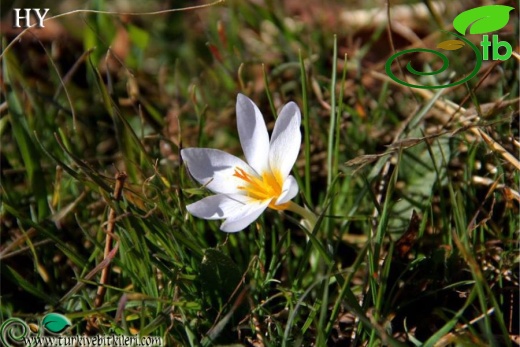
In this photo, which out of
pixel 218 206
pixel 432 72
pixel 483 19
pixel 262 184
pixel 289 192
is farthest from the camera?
pixel 483 19

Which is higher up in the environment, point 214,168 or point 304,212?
point 214,168

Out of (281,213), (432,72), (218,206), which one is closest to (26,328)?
(218,206)

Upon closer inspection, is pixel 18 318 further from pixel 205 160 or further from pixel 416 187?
pixel 416 187

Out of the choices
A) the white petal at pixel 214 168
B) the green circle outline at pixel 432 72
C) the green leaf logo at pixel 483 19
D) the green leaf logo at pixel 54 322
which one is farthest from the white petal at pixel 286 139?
the green leaf logo at pixel 483 19

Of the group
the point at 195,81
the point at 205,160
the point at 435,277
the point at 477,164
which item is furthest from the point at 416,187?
the point at 195,81

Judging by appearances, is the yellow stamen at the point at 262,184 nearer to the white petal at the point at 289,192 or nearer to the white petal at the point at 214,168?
the white petal at the point at 214,168

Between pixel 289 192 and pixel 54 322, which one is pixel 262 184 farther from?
pixel 54 322

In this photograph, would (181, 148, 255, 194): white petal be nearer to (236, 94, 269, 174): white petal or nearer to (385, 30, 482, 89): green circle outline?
(236, 94, 269, 174): white petal

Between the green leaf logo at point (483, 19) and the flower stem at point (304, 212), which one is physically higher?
the green leaf logo at point (483, 19)

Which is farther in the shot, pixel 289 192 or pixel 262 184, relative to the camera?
pixel 262 184
